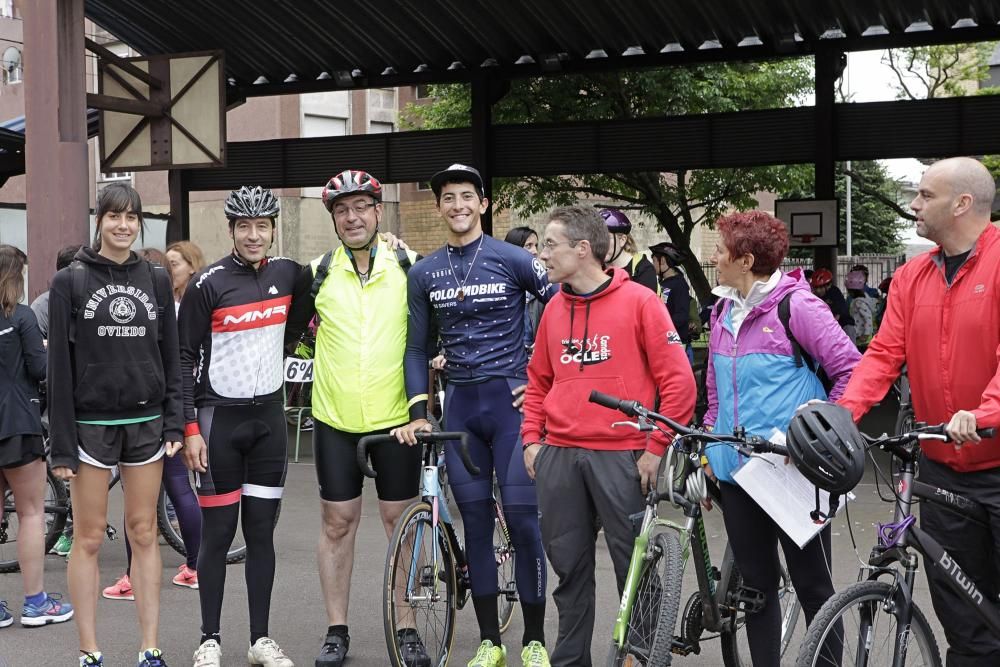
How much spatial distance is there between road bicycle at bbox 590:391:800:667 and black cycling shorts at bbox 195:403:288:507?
5.61 ft

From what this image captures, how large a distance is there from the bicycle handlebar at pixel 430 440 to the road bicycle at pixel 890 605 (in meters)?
1.69

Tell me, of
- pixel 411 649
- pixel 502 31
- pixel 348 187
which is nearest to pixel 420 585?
pixel 411 649

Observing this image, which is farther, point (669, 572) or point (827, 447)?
point (669, 572)

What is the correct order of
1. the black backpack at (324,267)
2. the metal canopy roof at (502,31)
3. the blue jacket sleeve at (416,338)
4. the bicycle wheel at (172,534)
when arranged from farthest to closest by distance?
the metal canopy roof at (502,31), the bicycle wheel at (172,534), the black backpack at (324,267), the blue jacket sleeve at (416,338)

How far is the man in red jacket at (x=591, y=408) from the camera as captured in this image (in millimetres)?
4582

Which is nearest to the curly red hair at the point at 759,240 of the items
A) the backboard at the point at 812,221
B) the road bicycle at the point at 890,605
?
the road bicycle at the point at 890,605

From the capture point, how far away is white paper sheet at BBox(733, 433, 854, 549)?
14.1 ft

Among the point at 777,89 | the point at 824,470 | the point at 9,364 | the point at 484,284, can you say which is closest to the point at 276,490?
the point at 484,284

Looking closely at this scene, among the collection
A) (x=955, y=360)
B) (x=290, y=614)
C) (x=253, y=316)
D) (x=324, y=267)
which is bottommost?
(x=290, y=614)

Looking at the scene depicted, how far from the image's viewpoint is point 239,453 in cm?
543

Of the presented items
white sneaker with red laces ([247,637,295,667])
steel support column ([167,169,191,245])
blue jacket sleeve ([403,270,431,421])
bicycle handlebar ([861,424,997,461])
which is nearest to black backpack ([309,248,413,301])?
blue jacket sleeve ([403,270,431,421])

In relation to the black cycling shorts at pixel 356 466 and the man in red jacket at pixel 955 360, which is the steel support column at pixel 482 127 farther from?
the man in red jacket at pixel 955 360

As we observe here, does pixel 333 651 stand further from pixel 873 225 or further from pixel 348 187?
pixel 873 225

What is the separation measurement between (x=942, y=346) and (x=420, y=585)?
88.5 inches
